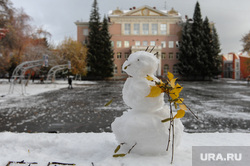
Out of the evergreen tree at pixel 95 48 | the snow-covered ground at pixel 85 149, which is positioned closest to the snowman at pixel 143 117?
the snow-covered ground at pixel 85 149

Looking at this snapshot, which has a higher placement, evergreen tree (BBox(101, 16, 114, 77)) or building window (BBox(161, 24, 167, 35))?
building window (BBox(161, 24, 167, 35))

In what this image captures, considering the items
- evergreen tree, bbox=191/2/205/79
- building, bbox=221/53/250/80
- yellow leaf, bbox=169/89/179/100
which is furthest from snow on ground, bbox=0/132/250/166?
building, bbox=221/53/250/80

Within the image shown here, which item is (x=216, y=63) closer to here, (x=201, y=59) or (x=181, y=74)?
(x=201, y=59)

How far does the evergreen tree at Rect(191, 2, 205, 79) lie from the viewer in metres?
42.3

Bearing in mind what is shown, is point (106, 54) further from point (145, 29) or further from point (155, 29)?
point (155, 29)

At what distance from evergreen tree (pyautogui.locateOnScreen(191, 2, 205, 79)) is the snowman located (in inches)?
1672

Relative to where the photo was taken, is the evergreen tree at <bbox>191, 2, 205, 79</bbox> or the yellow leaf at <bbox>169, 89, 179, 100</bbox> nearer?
the yellow leaf at <bbox>169, 89, 179, 100</bbox>

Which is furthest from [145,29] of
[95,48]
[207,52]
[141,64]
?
[141,64]

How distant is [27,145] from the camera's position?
330cm

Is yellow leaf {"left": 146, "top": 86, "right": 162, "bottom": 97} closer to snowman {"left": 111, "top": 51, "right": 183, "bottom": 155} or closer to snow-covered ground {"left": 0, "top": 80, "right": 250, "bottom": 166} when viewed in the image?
snowman {"left": 111, "top": 51, "right": 183, "bottom": 155}

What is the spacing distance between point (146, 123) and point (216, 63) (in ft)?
153

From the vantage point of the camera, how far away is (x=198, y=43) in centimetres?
4294

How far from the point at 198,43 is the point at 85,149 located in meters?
44.4

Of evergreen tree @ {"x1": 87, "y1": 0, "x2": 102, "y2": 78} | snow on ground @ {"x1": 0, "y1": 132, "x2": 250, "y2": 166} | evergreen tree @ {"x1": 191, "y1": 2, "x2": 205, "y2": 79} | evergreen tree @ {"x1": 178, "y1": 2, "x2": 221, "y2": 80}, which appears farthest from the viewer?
evergreen tree @ {"x1": 87, "y1": 0, "x2": 102, "y2": 78}
